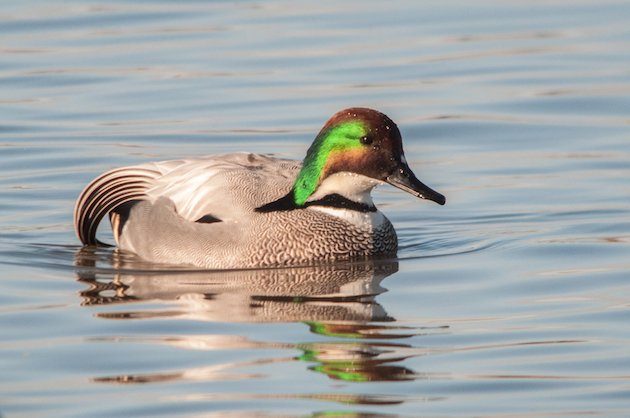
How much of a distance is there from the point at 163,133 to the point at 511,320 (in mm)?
6634

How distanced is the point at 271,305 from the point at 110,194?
2.59 metres

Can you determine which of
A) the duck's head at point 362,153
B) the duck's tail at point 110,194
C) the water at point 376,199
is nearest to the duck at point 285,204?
the duck's head at point 362,153

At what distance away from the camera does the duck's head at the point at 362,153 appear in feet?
36.1

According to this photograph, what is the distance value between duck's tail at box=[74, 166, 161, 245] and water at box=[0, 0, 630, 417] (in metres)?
0.24

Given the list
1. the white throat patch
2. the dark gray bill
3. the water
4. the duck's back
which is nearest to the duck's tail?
the duck's back

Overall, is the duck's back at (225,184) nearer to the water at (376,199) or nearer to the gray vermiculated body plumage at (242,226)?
the gray vermiculated body plumage at (242,226)

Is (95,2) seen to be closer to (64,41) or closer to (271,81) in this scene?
(64,41)

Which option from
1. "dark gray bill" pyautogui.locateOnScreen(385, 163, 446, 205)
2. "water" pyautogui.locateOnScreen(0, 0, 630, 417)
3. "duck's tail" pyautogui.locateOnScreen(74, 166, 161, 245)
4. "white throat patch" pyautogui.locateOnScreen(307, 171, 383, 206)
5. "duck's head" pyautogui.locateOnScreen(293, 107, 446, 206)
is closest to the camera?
"water" pyautogui.locateOnScreen(0, 0, 630, 417)

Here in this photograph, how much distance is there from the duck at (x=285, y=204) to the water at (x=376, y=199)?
0.24 m

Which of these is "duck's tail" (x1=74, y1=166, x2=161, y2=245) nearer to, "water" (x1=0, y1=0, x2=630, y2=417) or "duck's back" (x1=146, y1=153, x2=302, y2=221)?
"duck's back" (x1=146, y1=153, x2=302, y2=221)

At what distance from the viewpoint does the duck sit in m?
11.1

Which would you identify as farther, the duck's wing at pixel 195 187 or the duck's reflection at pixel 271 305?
the duck's wing at pixel 195 187

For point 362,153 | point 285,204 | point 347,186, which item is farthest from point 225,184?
point 362,153

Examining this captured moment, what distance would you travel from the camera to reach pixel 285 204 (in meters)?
11.3
